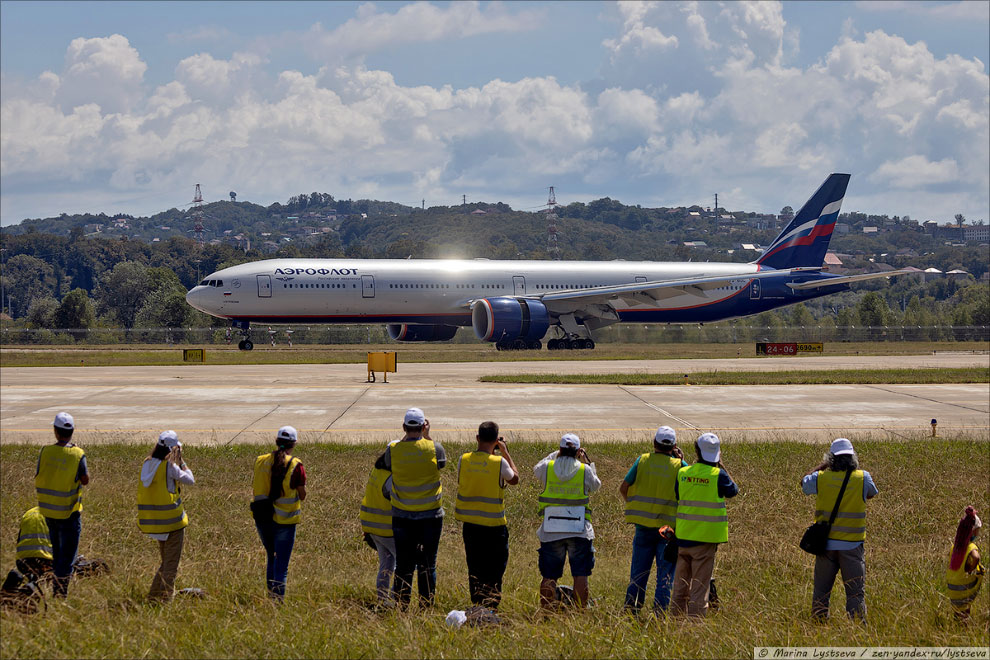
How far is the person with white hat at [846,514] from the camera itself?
9109 millimetres

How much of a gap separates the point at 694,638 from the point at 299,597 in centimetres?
422

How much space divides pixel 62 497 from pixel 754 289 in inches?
1855

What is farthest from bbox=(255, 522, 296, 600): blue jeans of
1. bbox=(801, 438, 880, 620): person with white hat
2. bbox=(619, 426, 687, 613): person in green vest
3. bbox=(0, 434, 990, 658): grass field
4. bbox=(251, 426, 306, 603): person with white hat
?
bbox=(801, 438, 880, 620): person with white hat

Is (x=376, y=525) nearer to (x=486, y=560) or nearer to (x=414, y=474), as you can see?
(x=414, y=474)

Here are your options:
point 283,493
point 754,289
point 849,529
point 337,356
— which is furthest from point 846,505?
point 754,289

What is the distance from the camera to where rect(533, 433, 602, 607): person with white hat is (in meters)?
9.27

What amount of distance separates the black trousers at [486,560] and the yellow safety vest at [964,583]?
429 cm

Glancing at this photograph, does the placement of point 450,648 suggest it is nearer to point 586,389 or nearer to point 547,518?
point 547,518

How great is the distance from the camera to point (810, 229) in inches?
2169

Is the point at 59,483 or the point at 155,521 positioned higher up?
the point at 59,483

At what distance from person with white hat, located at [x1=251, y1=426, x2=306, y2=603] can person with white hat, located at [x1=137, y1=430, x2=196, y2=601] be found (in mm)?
746

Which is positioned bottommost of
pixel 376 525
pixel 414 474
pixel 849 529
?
pixel 376 525

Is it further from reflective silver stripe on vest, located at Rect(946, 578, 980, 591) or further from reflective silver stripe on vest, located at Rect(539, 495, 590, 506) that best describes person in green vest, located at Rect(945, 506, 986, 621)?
reflective silver stripe on vest, located at Rect(539, 495, 590, 506)

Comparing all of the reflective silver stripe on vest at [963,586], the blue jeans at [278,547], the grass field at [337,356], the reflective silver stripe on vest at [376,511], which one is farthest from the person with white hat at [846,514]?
the grass field at [337,356]
